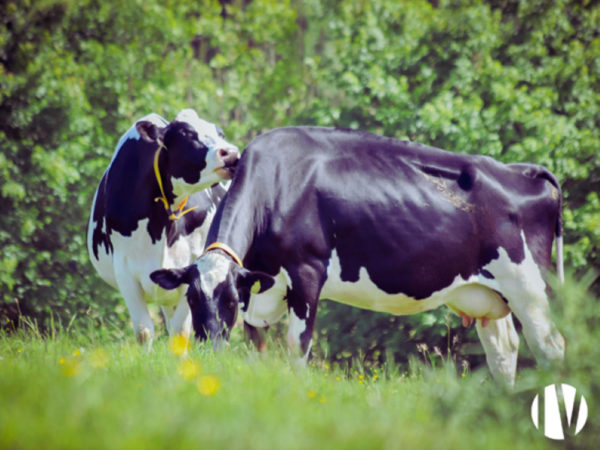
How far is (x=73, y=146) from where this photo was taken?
964 centimetres

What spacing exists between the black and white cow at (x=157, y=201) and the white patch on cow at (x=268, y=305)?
1.86 ft

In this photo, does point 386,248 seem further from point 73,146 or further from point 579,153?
point 73,146

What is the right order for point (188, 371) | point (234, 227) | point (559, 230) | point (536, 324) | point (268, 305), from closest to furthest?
point (188, 371)
point (234, 227)
point (536, 324)
point (268, 305)
point (559, 230)

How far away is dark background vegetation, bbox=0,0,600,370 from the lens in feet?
28.5

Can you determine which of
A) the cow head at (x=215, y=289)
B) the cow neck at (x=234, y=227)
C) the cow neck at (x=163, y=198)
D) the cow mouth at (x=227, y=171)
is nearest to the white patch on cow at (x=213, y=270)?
the cow head at (x=215, y=289)

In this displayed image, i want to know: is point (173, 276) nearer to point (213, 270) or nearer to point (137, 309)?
point (213, 270)

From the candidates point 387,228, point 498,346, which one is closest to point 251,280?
point 387,228

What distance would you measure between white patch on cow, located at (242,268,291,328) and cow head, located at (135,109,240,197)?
922 millimetres

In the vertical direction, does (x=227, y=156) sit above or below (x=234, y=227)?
above

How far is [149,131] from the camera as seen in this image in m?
5.76

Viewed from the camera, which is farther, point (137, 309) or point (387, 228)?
point (137, 309)

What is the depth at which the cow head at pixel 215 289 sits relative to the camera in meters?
4.48

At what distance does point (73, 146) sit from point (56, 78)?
3.29 ft

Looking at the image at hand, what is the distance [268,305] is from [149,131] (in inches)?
68.5
